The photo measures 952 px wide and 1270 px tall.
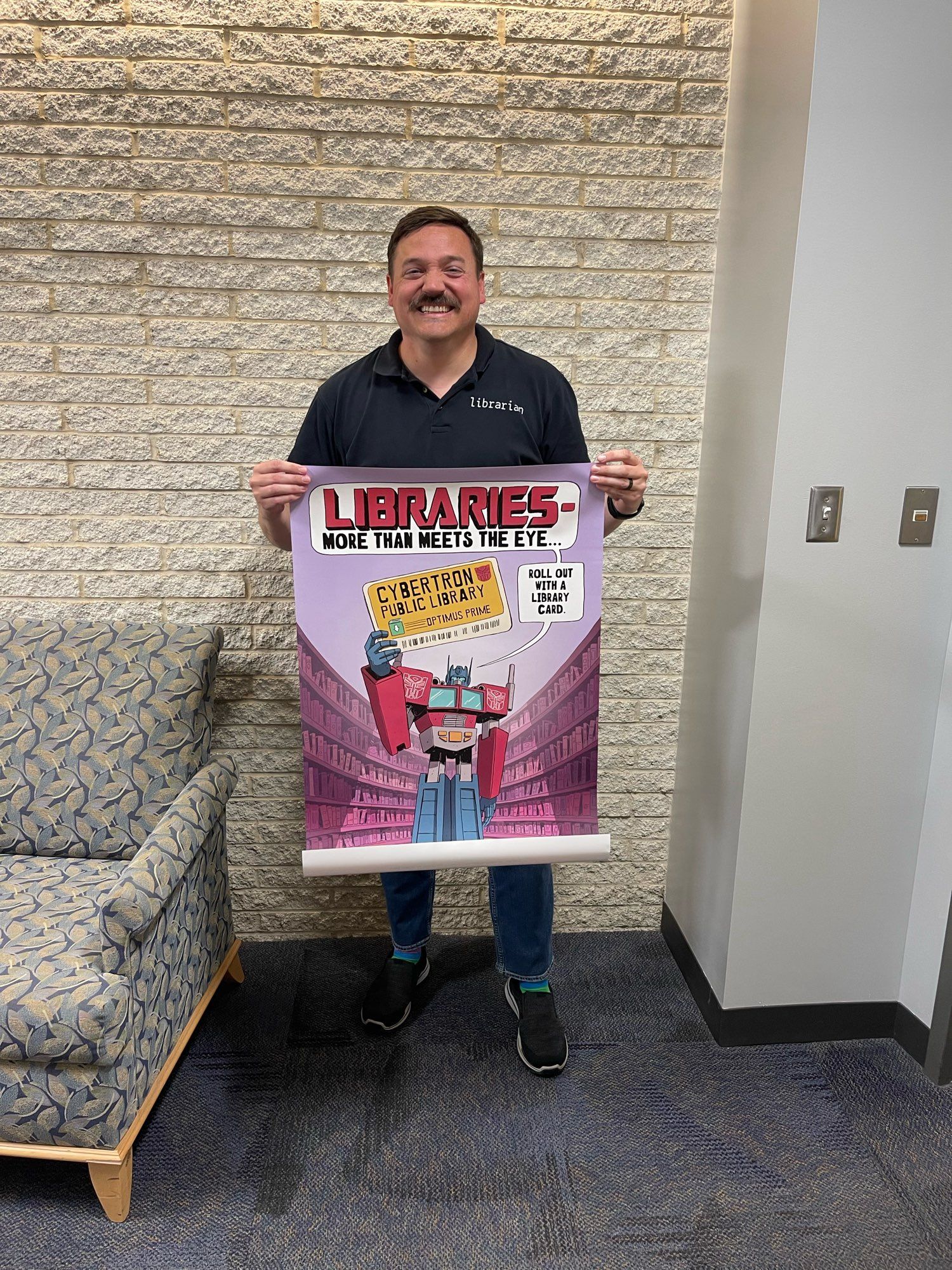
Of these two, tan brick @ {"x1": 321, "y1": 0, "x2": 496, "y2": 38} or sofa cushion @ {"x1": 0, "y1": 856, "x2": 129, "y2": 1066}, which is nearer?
sofa cushion @ {"x1": 0, "y1": 856, "x2": 129, "y2": 1066}

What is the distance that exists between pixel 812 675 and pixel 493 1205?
1247mm

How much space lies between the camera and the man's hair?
1.72 meters

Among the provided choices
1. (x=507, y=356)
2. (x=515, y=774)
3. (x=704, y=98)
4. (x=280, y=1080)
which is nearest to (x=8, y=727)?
(x=280, y=1080)

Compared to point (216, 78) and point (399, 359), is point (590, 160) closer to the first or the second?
point (399, 359)

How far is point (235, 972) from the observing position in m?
2.27

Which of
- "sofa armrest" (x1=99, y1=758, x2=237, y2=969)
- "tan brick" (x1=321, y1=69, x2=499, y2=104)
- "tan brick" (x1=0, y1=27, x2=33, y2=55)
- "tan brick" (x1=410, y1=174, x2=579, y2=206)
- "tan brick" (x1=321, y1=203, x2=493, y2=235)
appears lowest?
"sofa armrest" (x1=99, y1=758, x2=237, y2=969)

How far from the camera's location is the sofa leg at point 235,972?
2.26 metres

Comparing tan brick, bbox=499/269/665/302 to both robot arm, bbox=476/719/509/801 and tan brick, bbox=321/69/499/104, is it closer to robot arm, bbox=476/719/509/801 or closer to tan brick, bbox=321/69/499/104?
tan brick, bbox=321/69/499/104

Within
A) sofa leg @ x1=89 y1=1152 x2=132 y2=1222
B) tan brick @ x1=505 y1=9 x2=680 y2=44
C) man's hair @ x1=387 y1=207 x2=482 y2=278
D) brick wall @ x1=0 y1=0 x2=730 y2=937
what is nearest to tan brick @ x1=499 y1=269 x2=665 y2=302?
brick wall @ x1=0 y1=0 x2=730 y2=937

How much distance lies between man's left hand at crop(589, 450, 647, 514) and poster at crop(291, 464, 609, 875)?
3 centimetres

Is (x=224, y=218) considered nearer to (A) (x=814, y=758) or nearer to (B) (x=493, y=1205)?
(A) (x=814, y=758)

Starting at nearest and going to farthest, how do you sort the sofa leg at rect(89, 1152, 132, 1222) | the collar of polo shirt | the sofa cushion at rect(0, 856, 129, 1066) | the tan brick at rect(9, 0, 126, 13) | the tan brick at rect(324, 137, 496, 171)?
the sofa cushion at rect(0, 856, 129, 1066), the sofa leg at rect(89, 1152, 132, 1222), the collar of polo shirt, the tan brick at rect(9, 0, 126, 13), the tan brick at rect(324, 137, 496, 171)

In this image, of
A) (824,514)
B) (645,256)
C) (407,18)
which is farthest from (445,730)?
(407,18)

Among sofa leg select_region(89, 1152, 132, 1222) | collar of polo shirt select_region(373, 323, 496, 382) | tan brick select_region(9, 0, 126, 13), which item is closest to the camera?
sofa leg select_region(89, 1152, 132, 1222)
